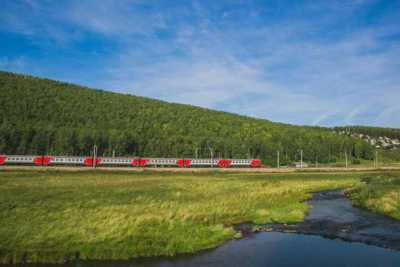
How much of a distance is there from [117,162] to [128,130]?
40.8 m

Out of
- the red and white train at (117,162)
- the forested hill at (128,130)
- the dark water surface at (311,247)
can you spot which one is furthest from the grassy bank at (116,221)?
the forested hill at (128,130)

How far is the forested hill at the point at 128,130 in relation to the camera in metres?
120

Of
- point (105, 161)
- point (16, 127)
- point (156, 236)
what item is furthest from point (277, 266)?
point (16, 127)

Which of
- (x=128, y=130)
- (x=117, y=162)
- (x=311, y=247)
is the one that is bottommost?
(x=311, y=247)

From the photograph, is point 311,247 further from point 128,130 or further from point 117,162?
point 128,130

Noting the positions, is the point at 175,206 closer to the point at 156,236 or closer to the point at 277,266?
the point at 156,236

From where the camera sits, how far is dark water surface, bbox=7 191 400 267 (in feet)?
66.3

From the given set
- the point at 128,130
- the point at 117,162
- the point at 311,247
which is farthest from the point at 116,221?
the point at 128,130

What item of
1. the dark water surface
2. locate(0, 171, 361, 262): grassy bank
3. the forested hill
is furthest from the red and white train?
the dark water surface

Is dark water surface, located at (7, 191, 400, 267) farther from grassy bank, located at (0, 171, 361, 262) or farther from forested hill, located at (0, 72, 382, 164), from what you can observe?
forested hill, located at (0, 72, 382, 164)

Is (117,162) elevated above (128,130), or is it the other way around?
(128,130)

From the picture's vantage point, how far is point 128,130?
461 ft

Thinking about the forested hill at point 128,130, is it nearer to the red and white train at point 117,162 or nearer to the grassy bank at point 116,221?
the red and white train at point 117,162

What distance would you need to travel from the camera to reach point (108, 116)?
506 feet
